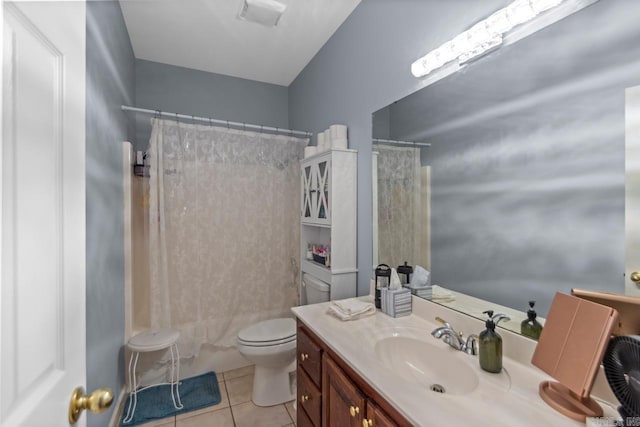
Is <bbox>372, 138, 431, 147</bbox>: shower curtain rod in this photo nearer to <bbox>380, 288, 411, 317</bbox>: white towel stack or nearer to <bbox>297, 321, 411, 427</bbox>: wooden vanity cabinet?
<bbox>380, 288, 411, 317</bbox>: white towel stack

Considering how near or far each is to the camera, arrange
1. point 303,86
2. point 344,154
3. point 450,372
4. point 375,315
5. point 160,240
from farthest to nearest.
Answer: point 303,86 → point 160,240 → point 344,154 → point 375,315 → point 450,372

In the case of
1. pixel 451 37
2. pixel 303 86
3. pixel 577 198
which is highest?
pixel 303 86

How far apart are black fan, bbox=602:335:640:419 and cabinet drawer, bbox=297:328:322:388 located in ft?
2.99

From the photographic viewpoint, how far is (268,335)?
1.98 metres

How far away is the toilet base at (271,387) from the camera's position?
6.56 feet

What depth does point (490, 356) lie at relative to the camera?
92cm

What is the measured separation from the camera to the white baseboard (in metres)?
1.74

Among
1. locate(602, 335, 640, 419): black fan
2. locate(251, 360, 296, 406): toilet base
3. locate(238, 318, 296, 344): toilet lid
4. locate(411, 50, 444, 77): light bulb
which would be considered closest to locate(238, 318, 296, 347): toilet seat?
locate(238, 318, 296, 344): toilet lid

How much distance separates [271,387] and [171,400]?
720mm

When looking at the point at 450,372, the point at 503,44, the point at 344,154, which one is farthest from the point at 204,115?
the point at 450,372

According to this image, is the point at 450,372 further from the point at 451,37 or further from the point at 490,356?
A: the point at 451,37

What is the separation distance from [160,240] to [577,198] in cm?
240

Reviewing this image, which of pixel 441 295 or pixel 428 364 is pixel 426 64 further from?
pixel 428 364

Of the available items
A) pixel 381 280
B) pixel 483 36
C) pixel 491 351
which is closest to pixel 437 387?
pixel 491 351
